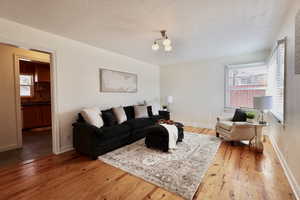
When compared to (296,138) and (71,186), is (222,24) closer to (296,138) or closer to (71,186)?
(296,138)

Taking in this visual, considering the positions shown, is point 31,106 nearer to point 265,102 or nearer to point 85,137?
point 85,137

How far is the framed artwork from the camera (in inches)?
149

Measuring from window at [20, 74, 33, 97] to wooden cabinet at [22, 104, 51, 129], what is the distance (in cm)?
65

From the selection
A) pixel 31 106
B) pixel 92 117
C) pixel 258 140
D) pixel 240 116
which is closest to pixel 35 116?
pixel 31 106

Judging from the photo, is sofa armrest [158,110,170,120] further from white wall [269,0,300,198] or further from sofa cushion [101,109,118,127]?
white wall [269,0,300,198]

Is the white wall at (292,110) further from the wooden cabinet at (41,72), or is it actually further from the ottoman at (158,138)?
the wooden cabinet at (41,72)

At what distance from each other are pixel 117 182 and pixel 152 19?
2.56 metres

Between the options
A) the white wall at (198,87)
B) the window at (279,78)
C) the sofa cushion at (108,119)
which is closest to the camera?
the window at (279,78)

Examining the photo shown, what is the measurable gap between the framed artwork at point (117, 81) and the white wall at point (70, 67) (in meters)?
0.14

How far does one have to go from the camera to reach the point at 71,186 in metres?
1.85

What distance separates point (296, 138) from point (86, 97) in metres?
3.84

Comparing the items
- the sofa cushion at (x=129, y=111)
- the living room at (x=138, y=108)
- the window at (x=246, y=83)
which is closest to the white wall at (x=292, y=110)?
the living room at (x=138, y=108)

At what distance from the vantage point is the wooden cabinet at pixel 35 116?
15.6 ft

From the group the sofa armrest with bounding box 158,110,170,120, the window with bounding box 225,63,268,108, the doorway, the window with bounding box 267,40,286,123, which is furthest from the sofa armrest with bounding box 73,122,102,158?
the window with bounding box 225,63,268,108
